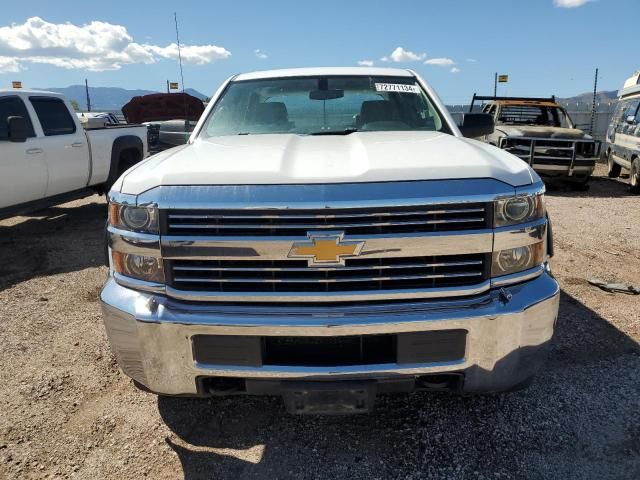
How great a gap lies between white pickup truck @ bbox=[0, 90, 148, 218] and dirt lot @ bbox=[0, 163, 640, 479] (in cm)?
308

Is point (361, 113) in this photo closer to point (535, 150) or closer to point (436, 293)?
point (436, 293)

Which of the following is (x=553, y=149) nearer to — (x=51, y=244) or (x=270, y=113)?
(x=270, y=113)

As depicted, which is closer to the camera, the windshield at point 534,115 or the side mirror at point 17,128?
the side mirror at point 17,128

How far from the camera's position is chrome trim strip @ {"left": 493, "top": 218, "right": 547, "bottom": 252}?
214 cm

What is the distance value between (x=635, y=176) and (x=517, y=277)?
10.2 m

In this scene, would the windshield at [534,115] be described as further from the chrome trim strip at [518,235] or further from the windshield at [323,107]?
the chrome trim strip at [518,235]

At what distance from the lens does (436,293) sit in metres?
2.14

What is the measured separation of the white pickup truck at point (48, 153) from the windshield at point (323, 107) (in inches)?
153

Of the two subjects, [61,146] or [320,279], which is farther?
[61,146]

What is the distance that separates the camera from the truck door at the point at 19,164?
Result: 6.20m

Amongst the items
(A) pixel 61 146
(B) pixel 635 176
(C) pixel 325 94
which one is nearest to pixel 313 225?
(C) pixel 325 94

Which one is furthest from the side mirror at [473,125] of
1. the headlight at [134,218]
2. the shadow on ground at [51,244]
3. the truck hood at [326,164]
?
the shadow on ground at [51,244]

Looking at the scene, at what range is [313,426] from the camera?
268 cm

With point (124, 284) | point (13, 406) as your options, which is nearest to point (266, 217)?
point (124, 284)
